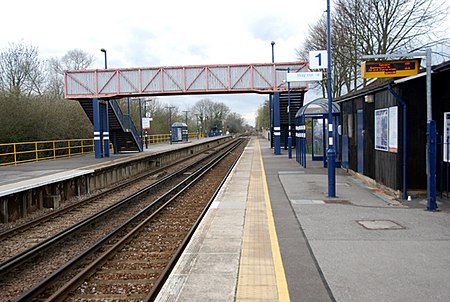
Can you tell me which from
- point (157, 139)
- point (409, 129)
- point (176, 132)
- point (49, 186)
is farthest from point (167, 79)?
point (176, 132)

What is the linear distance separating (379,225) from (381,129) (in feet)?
15.8

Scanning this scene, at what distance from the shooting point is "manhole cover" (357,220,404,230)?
7.97 meters

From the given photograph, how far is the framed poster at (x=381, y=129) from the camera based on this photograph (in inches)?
468

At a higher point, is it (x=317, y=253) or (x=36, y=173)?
(x=36, y=173)

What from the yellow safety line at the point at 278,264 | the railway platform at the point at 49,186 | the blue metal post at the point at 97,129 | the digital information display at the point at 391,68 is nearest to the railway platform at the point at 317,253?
the yellow safety line at the point at 278,264

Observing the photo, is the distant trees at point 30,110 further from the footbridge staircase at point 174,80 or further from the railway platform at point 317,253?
the railway platform at point 317,253

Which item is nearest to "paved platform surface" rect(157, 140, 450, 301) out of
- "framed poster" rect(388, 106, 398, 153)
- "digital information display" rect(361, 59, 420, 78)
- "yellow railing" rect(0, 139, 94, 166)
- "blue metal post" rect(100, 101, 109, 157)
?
"framed poster" rect(388, 106, 398, 153)

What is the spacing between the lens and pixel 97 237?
386 inches

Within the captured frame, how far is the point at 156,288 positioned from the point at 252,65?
24875mm

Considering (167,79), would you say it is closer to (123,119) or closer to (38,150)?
(123,119)

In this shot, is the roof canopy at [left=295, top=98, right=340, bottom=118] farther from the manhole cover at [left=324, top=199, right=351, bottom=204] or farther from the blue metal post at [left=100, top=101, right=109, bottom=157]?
the blue metal post at [left=100, top=101, right=109, bottom=157]

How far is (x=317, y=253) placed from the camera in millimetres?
6406

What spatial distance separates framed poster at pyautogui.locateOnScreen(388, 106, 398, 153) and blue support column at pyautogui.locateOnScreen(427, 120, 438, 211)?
5.46 ft

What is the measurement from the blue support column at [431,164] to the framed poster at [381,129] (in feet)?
8.06
